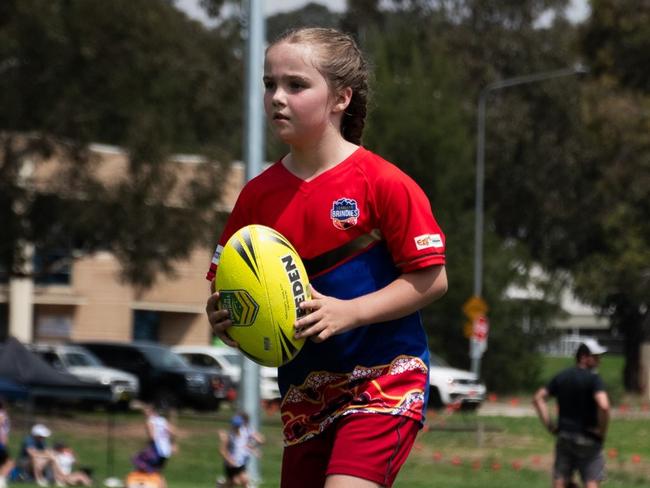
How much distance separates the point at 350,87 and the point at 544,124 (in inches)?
2017

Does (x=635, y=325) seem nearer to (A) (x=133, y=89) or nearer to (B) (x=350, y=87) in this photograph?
(A) (x=133, y=89)

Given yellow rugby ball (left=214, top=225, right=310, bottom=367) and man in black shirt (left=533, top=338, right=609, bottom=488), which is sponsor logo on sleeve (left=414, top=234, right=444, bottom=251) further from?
man in black shirt (left=533, top=338, right=609, bottom=488)

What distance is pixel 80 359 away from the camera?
3616cm

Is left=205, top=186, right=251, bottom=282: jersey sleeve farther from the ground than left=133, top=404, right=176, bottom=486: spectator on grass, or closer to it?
farther from the ground

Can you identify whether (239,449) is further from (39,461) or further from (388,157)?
(388,157)

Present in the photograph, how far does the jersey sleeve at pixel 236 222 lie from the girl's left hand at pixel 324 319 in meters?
0.51

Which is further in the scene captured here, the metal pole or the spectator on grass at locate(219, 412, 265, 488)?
the spectator on grass at locate(219, 412, 265, 488)

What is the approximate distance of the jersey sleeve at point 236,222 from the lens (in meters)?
4.82

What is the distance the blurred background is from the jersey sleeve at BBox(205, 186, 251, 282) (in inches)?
978

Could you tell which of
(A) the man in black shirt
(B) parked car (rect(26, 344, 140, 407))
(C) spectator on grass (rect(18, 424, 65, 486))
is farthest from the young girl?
(B) parked car (rect(26, 344, 140, 407))

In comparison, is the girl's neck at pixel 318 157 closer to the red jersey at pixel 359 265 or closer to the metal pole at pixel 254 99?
the red jersey at pixel 359 265

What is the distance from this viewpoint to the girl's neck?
466 cm

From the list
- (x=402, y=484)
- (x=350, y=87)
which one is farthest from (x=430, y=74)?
(x=350, y=87)

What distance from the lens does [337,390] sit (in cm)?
458
